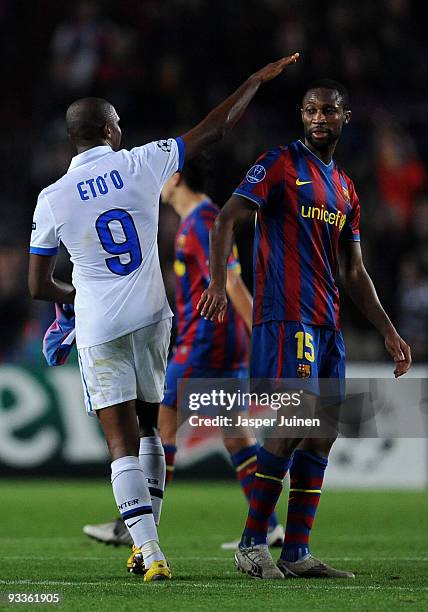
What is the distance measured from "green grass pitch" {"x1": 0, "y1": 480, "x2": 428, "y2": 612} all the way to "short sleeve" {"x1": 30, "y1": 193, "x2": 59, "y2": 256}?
1433mm

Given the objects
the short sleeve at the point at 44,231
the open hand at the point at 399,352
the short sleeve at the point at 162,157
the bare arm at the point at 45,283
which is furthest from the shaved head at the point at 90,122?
the open hand at the point at 399,352

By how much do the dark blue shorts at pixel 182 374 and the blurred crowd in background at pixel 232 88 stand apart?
554 centimetres

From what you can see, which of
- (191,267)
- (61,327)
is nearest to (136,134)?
(191,267)

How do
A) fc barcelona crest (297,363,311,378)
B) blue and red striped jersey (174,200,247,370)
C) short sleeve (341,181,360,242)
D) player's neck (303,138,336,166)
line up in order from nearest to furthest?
fc barcelona crest (297,363,311,378), player's neck (303,138,336,166), short sleeve (341,181,360,242), blue and red striped jersey (174,200,247,370)

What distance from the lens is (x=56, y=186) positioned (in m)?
5.43

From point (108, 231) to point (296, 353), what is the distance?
1.00 meters

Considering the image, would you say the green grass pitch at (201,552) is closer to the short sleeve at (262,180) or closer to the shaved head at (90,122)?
the short sleeve at (262,180)

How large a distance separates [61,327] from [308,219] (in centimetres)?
129

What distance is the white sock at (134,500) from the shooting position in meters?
5.30

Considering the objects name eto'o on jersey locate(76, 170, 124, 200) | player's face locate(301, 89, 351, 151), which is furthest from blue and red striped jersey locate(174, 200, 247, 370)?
name eto'o on jersey locate(76, 170, 124, 200)

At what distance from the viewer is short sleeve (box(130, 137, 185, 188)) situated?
5516 mm

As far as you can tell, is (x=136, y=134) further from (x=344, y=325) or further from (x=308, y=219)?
(x=308, y=219)

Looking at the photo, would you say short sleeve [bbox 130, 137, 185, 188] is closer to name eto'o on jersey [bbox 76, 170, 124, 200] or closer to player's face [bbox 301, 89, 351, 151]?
name eto'o on jersey [bbox 76, 170, 124, 200]

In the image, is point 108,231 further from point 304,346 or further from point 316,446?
point 316,446
